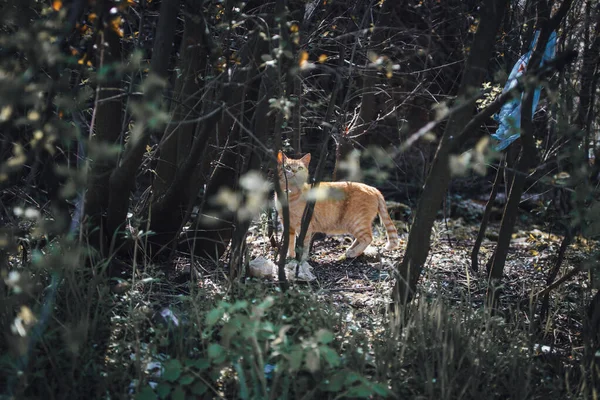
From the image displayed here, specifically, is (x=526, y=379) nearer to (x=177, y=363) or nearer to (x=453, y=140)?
(x=453, y=140)

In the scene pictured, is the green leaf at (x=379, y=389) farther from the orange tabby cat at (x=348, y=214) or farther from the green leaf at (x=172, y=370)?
the orange tabby cat at (x=348, y=214)

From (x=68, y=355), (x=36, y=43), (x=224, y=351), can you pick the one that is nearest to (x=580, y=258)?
(x=224, y=351)

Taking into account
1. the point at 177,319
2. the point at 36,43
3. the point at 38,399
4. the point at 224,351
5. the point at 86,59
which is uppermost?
the point at 86,59

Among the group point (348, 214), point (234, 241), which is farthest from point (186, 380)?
point (348, 214)

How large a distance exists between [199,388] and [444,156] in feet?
5.24

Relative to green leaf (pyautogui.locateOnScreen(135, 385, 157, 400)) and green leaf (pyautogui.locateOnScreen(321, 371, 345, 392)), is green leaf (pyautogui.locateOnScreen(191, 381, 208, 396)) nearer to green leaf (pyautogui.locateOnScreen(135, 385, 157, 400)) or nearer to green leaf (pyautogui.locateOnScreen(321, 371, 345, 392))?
green leaf (pyautogui.locateOnScreen(135, 385, 157, 400))

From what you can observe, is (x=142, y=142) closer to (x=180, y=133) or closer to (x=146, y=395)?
(x=180, y=133)

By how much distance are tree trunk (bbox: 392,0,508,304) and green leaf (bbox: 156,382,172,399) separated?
1168 mm

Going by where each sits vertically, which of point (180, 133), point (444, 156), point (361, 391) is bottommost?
point (361, 391)

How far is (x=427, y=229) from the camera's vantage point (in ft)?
10.4

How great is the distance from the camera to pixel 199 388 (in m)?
2.54

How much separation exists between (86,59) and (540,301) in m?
2.99

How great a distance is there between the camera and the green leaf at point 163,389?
2.48 m

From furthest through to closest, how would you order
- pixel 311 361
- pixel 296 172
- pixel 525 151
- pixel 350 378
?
pixel 296 172 → pixel 525 151 → pixel 350 378 → pixel 311 361
